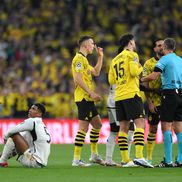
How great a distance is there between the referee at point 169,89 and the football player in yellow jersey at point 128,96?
0.41m

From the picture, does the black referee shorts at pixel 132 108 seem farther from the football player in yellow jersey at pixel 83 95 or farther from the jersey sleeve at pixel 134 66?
the football player in yellow jersey at pixel 83 95

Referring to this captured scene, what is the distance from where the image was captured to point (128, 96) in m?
13.6

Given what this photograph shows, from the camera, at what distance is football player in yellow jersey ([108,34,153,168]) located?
1347cm

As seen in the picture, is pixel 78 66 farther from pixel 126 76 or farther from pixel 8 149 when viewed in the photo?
pixel 8 149

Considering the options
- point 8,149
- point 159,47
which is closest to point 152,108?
point 159,47

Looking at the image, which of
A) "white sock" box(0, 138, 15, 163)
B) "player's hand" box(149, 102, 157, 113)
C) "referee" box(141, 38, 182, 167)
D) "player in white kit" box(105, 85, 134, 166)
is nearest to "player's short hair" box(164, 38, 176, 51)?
"referee" box(141, 38, 182, 167)

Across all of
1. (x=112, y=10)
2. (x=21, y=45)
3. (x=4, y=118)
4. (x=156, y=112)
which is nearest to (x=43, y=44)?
(x=21, y=45)

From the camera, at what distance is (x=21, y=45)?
2948 centimetres

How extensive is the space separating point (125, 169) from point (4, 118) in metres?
11.9

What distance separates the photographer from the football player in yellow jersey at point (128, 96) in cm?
1347

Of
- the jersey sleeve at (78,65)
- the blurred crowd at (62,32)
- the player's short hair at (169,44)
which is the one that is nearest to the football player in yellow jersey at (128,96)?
the player's short hair at (169,44)

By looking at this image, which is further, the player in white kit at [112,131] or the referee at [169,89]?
the player in white kit at [112,131]

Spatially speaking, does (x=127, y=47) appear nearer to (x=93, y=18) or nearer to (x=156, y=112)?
(x=156, y=112)

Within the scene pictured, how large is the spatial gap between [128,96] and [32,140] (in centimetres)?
176
